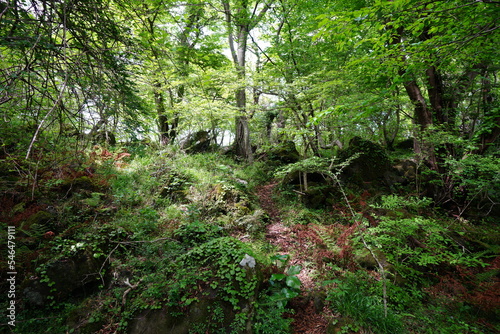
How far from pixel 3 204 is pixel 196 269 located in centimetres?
402

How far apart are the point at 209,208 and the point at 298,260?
241 centimetres

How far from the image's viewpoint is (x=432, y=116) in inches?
226

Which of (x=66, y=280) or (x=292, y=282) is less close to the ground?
(x=66, y=280)

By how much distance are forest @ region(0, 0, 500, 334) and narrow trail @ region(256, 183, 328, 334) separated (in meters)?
0.03

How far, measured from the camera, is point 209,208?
5055 millimetres

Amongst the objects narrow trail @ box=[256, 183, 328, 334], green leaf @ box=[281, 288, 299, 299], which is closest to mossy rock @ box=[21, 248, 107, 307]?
green leaf @ box=[281, 288, 299, 299]

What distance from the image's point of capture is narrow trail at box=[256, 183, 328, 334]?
2.85 meters

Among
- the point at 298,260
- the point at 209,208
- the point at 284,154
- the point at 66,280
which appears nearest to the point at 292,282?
the point at 298,260

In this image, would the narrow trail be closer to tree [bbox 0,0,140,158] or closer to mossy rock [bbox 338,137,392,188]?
mossy rock [bbox 338,137,392,188]

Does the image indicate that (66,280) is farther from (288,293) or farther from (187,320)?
(288,293)

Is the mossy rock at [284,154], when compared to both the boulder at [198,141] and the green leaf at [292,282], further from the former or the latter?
the green leaf at [292,282]

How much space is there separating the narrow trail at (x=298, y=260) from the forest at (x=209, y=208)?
3 centimetres

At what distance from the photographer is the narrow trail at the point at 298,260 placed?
112 inches

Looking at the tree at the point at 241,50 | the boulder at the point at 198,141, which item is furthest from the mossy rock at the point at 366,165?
the boulder at the point at 198,141
